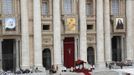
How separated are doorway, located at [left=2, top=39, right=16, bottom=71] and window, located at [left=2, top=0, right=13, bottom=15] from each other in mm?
3746

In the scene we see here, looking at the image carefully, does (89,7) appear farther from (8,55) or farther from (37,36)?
(8,55)

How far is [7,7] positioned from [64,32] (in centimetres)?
836

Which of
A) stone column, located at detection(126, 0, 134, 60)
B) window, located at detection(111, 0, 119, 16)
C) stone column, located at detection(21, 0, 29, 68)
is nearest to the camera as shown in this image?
stone column, located at detection(21, 0, 29, 68)

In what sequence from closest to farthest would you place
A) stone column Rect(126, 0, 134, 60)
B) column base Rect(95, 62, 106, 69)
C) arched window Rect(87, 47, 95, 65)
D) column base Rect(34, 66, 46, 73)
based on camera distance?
Result: column base Rect(34, 66, 46, 73), column base Rect(95, 62, 106, 69), arched window Rect(87, 47, 95, 65), stone column Rect(126, 0, 134, 60)

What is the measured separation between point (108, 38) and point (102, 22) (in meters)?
2.41

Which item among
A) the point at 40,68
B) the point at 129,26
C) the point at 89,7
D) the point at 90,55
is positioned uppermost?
the point at 89,7

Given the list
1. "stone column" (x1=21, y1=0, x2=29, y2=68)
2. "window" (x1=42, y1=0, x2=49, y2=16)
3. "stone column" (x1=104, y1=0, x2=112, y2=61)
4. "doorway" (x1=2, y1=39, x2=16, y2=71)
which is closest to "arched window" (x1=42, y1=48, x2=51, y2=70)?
"stone column" (x1=21, y1=0, x2=29, y2=68)

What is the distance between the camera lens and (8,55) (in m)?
59.2

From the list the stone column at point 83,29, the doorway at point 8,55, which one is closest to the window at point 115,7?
the stone column at point 83,29

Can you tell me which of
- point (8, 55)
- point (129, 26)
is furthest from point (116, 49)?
point (8, 55)

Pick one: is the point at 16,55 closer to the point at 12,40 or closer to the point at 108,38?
the point at 12,40

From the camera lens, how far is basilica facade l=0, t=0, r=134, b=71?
5828 cm

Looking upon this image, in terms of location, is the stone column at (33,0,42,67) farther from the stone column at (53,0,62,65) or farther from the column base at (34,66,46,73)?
the stone column at (53,0,62,65)

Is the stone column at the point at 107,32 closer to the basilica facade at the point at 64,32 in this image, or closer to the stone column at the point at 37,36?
the basilica facade at the point at 64,32
